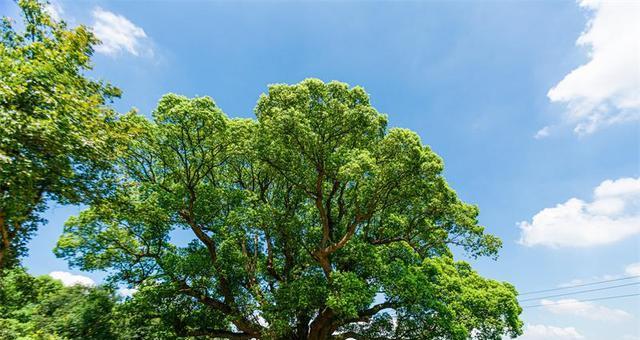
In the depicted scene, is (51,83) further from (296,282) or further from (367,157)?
(296,282)

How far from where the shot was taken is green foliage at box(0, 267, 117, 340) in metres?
10.5

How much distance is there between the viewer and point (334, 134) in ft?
40.6

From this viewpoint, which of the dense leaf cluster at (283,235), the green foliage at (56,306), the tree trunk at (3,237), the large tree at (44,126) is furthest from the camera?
the dense leaf cluster at (283,235)

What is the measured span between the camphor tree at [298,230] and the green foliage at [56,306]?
100cm

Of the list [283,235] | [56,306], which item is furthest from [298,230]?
[56,306]

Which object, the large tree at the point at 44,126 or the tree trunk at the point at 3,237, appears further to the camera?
the tree trunk at the point at 3,237

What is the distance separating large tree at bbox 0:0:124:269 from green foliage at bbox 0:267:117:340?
2456 millimetres

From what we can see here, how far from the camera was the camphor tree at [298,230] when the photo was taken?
11969mm

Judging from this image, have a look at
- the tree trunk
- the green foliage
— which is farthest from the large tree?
the green foliage

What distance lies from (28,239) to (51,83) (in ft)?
15.2

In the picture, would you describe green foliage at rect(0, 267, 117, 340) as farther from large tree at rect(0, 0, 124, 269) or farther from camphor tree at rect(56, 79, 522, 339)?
large tree at rect(0, 0, 124, 269)

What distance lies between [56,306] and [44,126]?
802 cm

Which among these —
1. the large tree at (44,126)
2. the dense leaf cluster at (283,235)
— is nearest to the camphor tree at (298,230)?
the dense leaf cluster at (283,235)

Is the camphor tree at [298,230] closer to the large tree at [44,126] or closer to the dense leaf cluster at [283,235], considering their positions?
the dense leaf cluster at [283,235]
